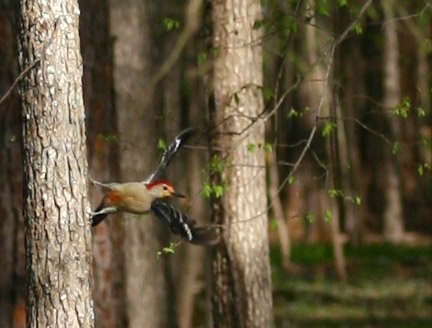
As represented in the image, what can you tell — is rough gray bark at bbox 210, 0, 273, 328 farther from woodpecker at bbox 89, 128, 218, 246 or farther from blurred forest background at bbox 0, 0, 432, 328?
woodpecker at bbox 89, 128, 218, 246

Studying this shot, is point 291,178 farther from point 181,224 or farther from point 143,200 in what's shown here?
point 143,200

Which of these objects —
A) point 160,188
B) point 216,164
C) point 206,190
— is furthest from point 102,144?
point 160,188

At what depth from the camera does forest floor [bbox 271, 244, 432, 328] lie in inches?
680

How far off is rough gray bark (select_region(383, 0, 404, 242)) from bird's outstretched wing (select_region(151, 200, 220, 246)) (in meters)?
16.9

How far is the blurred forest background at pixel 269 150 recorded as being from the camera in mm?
8820

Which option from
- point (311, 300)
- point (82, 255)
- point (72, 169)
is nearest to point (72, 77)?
point (72, 169)

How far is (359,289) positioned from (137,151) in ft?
29.9

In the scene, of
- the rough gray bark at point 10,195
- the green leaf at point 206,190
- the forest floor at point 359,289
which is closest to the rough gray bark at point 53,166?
the green leaf at point 206,190

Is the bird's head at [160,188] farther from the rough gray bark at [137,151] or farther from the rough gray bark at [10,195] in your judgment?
the rough gray bark at [137,151]

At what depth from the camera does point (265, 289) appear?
945 cm

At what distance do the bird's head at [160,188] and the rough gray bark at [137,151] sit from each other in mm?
5053

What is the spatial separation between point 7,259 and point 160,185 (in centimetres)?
302

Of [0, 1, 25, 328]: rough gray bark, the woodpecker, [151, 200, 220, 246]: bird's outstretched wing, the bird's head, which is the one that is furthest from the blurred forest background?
the bird's head

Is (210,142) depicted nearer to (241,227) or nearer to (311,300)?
(241,227)
